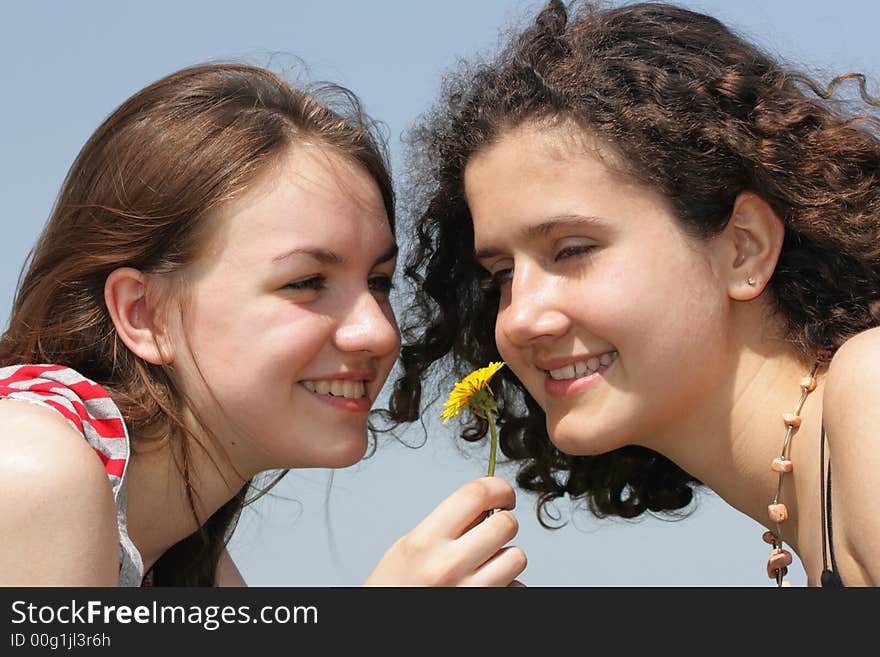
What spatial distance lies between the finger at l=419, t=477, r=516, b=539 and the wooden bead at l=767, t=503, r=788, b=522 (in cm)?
90

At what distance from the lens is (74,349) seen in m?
4.09

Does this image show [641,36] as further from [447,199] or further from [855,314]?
[855,314]

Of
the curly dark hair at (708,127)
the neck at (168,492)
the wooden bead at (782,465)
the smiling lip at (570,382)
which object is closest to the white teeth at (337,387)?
the neck at (168,492)

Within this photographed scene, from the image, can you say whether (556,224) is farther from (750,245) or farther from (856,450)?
(856,450)

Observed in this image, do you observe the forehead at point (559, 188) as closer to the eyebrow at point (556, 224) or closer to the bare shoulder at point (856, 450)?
the eyebrow at point (556, 224)

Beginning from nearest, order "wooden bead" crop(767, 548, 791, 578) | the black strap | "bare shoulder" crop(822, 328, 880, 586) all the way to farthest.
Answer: "bare shoulder" crop(822, 328, 880, 586), the black strap, "wooden bead" crop(767, 548, 791, 578)

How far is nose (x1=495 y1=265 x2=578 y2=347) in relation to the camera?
369cm

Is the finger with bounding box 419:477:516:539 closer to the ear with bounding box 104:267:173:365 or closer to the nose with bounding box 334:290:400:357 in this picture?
the nose with bounding box 334:290:400:357

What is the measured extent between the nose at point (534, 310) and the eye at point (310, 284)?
2.18ft

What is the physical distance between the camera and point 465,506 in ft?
11.2

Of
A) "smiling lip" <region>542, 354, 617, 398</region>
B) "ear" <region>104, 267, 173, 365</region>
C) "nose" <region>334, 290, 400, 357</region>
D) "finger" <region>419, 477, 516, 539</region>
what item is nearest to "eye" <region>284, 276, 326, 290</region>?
"nose" <region>334, 290, 400, 357</region>

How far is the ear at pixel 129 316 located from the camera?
159 inches
